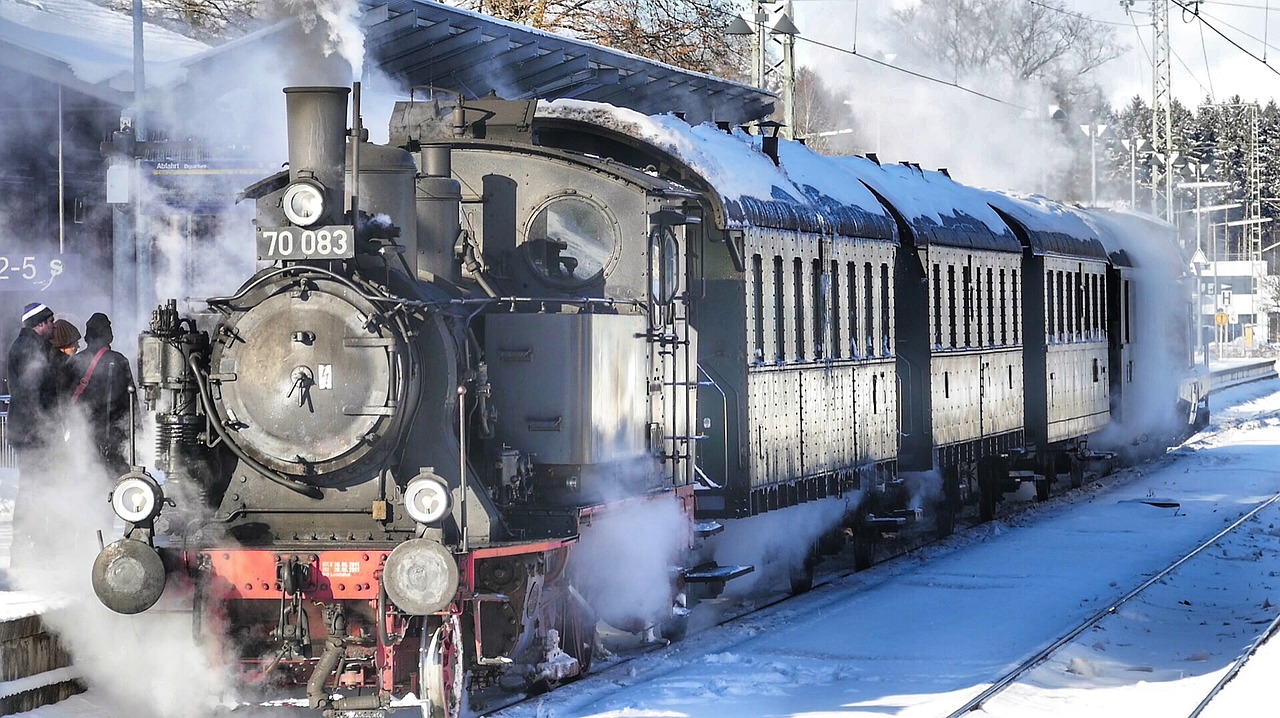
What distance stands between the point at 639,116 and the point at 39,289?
7383 millimetres

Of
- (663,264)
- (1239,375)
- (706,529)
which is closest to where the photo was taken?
(663,264)

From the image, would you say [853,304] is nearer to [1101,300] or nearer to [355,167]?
[355,167]

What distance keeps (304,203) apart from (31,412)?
3638mm

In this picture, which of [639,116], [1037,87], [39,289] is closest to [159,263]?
[39,289]

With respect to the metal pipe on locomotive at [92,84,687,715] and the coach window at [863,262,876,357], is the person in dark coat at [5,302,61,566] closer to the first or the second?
the metal pipe on locomotive at [92,84,687,715]

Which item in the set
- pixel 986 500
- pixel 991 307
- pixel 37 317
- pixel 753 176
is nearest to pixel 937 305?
pixel 991 307

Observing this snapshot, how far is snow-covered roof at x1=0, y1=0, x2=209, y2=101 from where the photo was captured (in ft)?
54.5

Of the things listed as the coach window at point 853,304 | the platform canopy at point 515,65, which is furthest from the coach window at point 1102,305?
the coach window at point 853,304

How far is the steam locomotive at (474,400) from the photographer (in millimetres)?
7539

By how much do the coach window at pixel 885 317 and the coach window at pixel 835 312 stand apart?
4.05ft

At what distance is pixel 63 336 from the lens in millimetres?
10367

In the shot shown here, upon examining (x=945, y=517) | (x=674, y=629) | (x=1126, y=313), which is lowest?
(x=674, y=629)

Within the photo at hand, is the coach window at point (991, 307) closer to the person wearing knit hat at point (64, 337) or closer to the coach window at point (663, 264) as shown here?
the coach window at point (663, 264)

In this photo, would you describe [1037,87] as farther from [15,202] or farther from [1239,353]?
[15,202]
